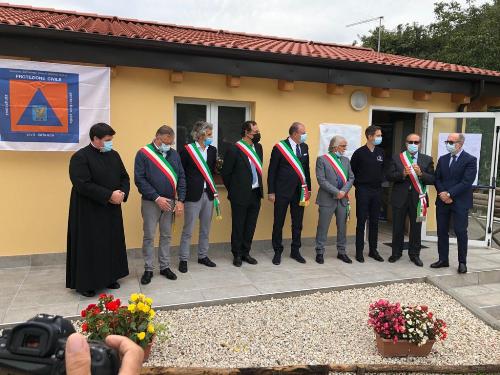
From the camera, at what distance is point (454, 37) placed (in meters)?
16.7

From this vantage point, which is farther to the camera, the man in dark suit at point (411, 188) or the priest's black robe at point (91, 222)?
the man in dark suit at point (411, 188)

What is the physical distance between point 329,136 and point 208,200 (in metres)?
2.52

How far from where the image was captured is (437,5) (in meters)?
19.3

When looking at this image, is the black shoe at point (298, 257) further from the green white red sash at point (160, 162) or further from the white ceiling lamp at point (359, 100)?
the white ceiling lamp at point (359, 100)

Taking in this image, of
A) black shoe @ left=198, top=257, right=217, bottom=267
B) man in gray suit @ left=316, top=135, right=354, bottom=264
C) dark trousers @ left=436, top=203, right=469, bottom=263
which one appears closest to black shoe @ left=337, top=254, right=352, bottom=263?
man in gray suit @ left=316, top=135, right=354, bottom=264

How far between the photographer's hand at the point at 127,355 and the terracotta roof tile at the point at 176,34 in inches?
177

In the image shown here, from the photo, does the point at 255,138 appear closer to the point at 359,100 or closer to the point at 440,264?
the point at 359,100

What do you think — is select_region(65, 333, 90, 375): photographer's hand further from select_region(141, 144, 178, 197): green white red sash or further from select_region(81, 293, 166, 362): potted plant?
select_region(141, 144, 178, 197): green white red sash

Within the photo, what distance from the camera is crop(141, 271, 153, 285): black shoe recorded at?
488cm

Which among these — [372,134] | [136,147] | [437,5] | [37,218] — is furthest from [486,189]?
[437,5]

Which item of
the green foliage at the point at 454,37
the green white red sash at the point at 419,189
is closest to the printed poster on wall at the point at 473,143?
the green white red sash at the point at 419,189

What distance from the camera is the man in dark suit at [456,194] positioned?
18.4ft

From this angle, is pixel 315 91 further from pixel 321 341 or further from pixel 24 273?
pixel 24 273

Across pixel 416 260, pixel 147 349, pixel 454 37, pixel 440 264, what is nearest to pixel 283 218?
pixel 416 260
